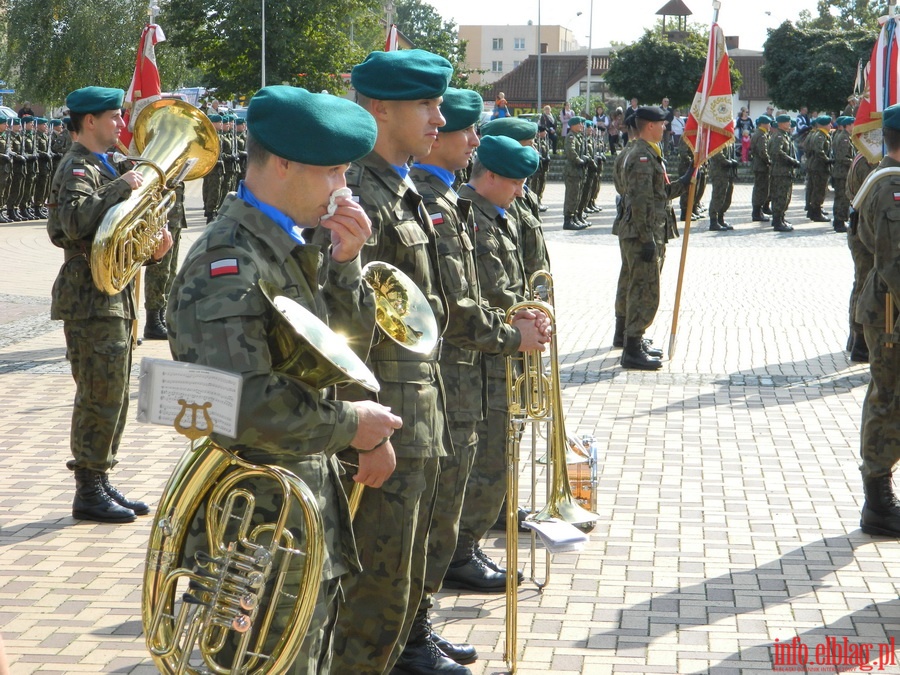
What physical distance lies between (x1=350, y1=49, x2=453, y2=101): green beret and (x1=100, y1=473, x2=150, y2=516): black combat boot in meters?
3.27

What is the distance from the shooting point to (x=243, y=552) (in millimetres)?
2781

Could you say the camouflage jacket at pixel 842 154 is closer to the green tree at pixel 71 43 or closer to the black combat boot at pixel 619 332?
the black combat boot at pixel 619 332

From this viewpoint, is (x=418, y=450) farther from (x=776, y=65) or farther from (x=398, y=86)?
(x=776, y=65)

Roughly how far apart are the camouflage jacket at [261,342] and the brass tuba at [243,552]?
5 cm

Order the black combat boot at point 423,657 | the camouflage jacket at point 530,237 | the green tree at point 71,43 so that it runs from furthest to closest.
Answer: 1. the green tree at point 71,43
2. the camouflage jacket at point 530,237
3. the black combat boot at point 423,657

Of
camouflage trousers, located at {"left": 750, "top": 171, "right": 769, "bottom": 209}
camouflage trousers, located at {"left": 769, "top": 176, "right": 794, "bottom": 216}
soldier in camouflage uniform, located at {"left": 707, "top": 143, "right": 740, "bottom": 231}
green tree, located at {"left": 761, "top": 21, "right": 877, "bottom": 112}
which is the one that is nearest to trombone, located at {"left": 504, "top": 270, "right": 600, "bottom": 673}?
soldier in camouflage uniform, located at {"left": 707, "top": 143, "right": 740, "bottom": 231}

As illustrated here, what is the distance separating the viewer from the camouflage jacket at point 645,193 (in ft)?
35.4

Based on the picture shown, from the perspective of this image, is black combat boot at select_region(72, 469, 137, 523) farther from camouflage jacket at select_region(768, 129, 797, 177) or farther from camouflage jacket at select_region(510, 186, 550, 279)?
camouflage jacket at select_region(768, 129, 797, 177)

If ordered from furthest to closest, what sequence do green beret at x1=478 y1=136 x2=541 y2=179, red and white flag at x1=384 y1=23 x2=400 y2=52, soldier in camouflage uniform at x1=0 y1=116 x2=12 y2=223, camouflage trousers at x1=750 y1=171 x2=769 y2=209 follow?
camouflage trousers at x1=750 y1=171 x2=769 y2=209, soldier in camouflage uniform at x1=0 y1=116 x2=12 y2=223, red and white flag at x1=384 y1=23 x2=400 y2=52, green beret at x1=478 y1=136 x2=541 y2=179

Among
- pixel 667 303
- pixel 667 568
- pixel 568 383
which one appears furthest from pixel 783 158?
pixel 667 568

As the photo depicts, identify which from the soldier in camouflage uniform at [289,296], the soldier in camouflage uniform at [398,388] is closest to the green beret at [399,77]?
the soldier in camouflage uniform at [398,388]

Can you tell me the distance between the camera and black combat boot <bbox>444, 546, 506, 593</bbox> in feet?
17.7

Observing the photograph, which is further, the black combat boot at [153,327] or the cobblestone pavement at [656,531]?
the black combat boot at [153,327]

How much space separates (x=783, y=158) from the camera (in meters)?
24.5
